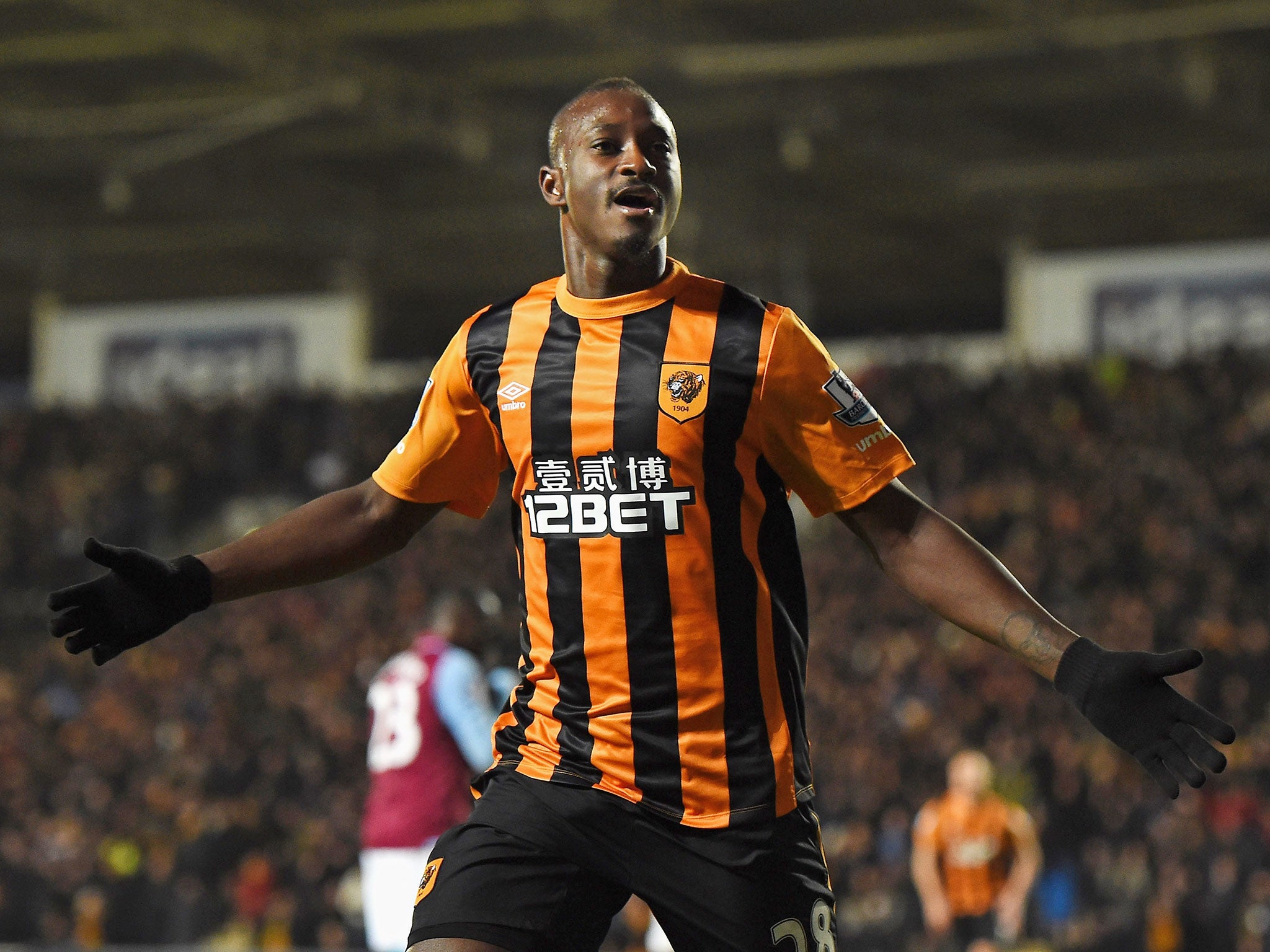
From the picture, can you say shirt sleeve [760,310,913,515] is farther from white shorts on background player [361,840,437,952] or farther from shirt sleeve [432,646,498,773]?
white shorts on background player [361,840,437,952]

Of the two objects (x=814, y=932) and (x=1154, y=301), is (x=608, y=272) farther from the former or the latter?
(x=1154, y=301)

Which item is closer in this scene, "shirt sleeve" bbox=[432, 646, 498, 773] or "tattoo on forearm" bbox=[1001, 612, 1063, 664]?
"tattoo on forearm" bbox=[1001, 612, 1063, 664]

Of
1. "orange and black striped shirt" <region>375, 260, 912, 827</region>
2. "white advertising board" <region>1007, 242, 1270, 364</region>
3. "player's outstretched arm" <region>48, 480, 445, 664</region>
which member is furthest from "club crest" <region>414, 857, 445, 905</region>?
"white advertising board" <region>1007, 242, 1270, 364</region>

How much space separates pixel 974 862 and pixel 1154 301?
30.6 feet

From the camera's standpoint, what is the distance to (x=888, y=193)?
68.1 feet

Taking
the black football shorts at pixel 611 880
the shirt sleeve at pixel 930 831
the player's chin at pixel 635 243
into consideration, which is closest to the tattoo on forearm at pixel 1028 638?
the black football shorts at pixel 611 880

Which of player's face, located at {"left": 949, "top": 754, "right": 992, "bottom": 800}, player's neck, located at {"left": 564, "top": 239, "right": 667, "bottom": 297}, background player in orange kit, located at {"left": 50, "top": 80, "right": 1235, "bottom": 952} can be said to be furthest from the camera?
player's face, located at {"left": 949, "top": 754, "right": 992, "bottom": 800}

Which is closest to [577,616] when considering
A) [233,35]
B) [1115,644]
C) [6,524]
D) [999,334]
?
[1115,644]

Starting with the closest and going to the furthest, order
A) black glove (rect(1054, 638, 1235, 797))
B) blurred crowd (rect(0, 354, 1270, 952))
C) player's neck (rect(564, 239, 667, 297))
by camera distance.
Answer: black glove (rect(1054, 638, 1235, 797)), player's neck (rect(564, 239, 667, 297)), blurred crowd (rect(0, 354, 1270, 952))

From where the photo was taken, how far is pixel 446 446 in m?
3.45

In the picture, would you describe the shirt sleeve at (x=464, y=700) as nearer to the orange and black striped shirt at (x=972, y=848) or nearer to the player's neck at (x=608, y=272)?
the player's neck at (x=608, y=272)

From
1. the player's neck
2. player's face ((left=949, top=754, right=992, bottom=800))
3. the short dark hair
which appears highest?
the short dark hair

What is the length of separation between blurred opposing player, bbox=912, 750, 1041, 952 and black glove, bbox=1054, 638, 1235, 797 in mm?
8127

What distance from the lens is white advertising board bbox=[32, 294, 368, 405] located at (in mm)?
22016
